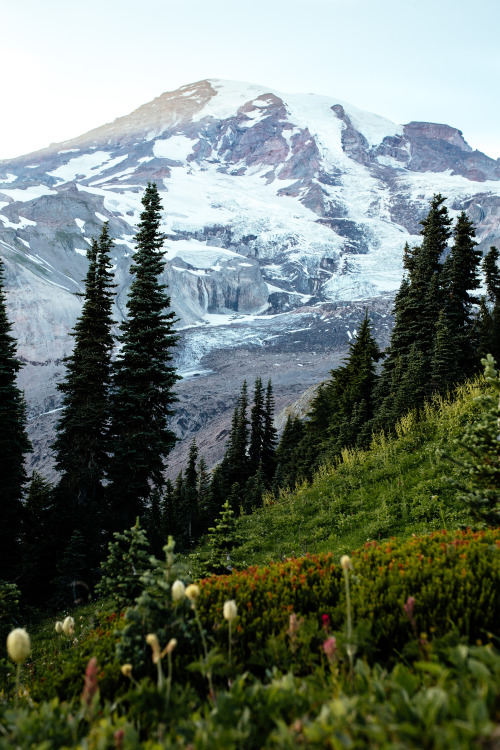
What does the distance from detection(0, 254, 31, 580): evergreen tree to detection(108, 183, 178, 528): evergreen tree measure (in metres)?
3.97

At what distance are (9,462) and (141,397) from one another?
6.22 m

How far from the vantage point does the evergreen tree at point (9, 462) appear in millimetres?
16469

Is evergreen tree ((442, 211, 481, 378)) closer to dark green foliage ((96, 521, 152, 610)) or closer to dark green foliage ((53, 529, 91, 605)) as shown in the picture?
dark green foliage ((53, 529, 91, 605))

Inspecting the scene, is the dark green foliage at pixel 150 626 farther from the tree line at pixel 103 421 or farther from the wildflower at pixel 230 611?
the tree line at pixel 103 421

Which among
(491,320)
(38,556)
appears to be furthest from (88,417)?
(491,320)

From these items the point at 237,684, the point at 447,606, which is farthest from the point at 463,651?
the point at 447,606

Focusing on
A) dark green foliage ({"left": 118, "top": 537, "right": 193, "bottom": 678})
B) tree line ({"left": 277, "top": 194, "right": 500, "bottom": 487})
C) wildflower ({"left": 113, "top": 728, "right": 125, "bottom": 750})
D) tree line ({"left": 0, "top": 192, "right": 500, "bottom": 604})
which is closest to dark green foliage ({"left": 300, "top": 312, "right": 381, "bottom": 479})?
tree line ({"left": 277, "top": 194, "right": 500, "bottom": 487})

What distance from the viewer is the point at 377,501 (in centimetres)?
1166

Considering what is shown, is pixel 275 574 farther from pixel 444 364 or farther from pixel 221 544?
pixel 444 364

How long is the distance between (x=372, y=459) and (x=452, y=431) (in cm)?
314

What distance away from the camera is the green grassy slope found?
982 cm

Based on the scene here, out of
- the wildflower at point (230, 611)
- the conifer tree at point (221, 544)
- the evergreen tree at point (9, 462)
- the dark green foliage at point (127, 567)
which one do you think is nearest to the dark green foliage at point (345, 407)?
the conifer tree at point (221, 544)

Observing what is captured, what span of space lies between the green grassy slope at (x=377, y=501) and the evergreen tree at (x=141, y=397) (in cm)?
504

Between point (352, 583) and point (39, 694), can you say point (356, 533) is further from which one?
point (39, 694)
